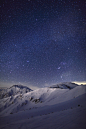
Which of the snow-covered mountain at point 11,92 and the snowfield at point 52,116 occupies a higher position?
the snowfield at point 52,116

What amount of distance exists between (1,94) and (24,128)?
15453 cm

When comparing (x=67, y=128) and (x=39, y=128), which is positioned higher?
(x=67, y=128)

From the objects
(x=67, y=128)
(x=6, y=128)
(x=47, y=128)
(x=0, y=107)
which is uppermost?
(x=67, y=128)

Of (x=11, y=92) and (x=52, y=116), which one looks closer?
(x=52, y=116)

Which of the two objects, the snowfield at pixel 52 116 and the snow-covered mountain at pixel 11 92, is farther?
Result: the snow-covered mountain at pixel 11 92

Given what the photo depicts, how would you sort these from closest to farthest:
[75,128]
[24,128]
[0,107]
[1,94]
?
[75,128] < [24,128] < [0,107] < [1,94]

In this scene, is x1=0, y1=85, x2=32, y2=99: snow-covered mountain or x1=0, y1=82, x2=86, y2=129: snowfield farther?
x1=0, y1=85, x2=32, y2=99: snow-covered mountain

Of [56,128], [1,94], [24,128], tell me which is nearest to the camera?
[56,128]

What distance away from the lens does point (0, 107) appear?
54.2m

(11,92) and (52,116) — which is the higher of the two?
(52,116)

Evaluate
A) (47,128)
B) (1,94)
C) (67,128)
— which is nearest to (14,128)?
(47,128)

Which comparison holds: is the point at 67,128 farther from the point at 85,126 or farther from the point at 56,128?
the point at 85,126

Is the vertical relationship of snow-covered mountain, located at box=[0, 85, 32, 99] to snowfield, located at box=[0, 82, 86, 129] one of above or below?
below

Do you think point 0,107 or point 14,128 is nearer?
point 14,128
